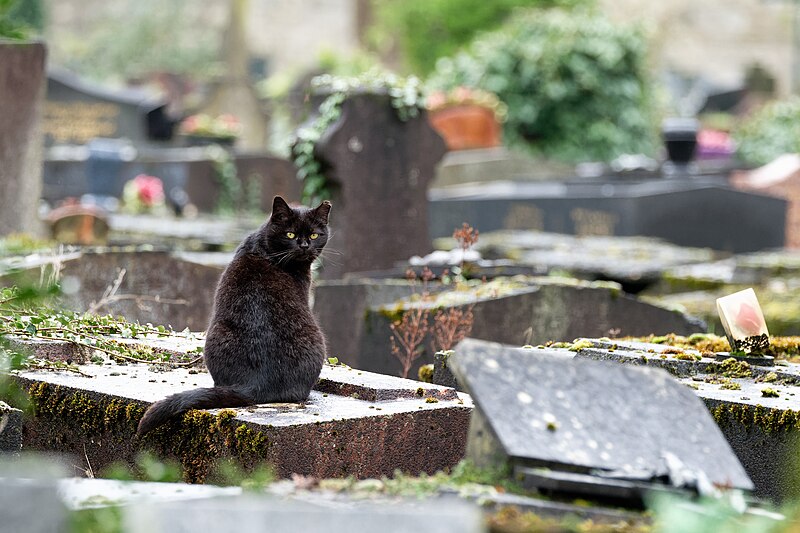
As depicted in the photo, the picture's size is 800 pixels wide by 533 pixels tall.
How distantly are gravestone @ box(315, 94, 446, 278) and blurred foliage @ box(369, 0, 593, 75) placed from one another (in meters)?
22.2

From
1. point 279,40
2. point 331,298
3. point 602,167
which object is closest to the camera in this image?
point 331,298

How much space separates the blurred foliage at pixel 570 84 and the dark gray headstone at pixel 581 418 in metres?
18.6

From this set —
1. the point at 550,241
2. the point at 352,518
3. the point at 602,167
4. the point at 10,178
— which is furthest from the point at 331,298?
the point at 602,167

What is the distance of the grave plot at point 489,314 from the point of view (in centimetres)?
699

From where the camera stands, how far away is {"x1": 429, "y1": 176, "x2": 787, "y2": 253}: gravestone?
14891 mm

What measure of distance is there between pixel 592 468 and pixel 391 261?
6.93 meters

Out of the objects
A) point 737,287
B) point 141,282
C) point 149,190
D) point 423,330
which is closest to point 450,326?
point 423,330

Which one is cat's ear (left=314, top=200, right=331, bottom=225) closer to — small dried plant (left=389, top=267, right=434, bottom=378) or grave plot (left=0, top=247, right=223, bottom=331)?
small dried plant (left=389, top=267, right=434, bottom=378)

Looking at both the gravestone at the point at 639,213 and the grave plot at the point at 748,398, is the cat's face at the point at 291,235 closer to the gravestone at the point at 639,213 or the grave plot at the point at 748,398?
the grave plot at the point at 748,398

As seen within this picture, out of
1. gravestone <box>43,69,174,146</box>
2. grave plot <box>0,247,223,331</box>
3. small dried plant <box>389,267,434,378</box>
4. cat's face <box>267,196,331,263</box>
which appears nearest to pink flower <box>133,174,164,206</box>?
gravestone <box>43,69,174,146</box>

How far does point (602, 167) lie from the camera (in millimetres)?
19938

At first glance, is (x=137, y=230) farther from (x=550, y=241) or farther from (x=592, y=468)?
(x=592, y=468)

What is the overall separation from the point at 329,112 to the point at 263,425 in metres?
5.64

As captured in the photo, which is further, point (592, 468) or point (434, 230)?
point (434, 230)
